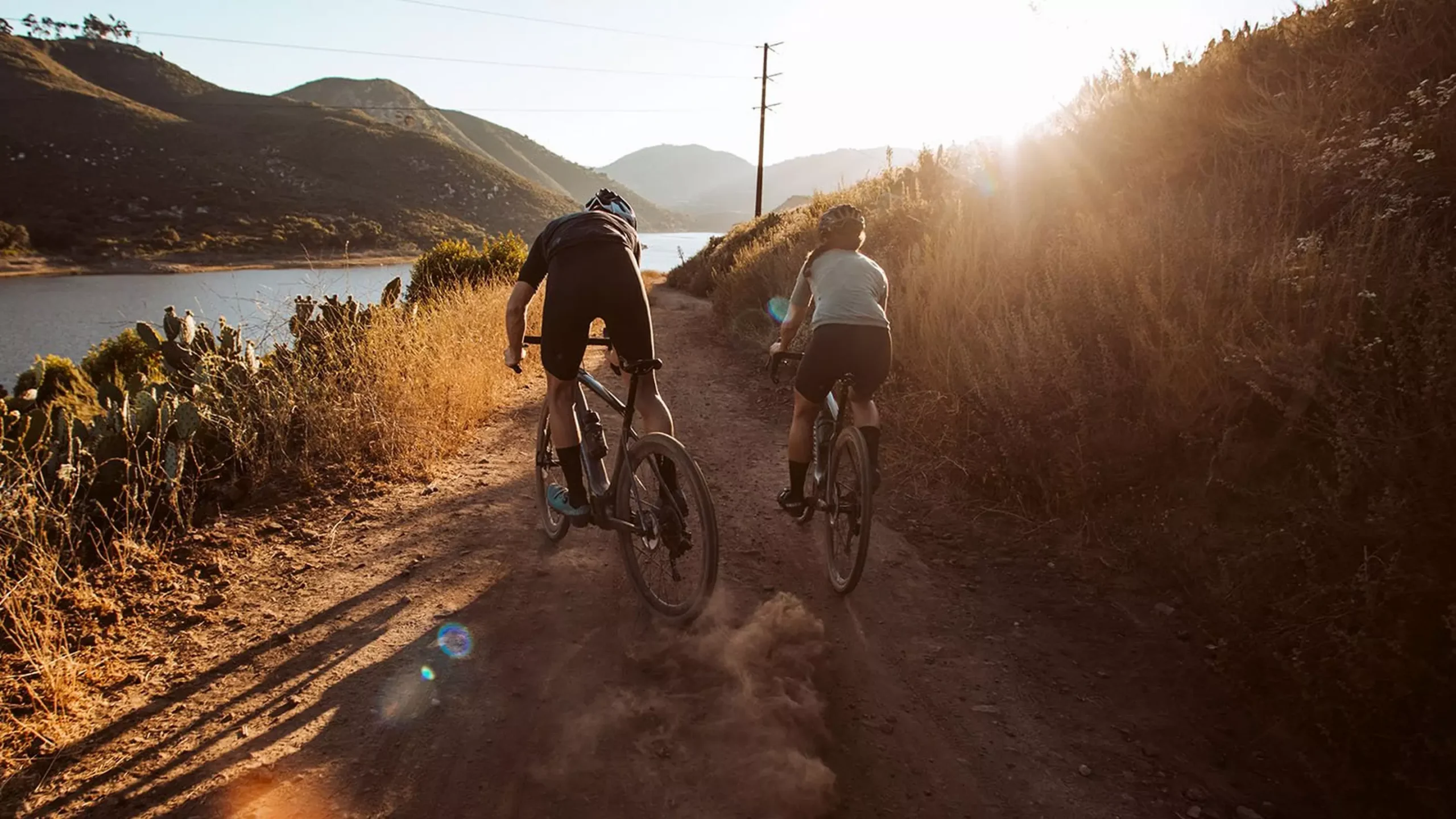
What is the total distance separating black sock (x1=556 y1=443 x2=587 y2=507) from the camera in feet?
11.4

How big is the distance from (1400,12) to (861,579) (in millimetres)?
6705

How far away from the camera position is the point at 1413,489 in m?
2.48

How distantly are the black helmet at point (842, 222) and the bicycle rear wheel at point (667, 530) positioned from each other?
65.1 inches

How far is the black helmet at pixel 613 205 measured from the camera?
11.6ft

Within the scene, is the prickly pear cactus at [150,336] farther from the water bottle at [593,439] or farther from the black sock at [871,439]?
the black sock at [871,439]

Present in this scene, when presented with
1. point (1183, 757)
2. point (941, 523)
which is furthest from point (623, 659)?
point (941, 523)

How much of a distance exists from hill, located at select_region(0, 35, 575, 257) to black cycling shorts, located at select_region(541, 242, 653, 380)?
159 ft

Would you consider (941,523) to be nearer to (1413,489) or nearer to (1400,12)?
Answer: (1413,489)

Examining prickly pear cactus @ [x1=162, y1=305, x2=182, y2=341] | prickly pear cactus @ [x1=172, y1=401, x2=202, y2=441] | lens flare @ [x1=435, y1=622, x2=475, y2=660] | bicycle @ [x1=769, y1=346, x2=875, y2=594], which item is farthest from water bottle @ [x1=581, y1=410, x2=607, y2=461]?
prickly pear cactus @ [x1=162, y1=305, x2=182, y2=341]

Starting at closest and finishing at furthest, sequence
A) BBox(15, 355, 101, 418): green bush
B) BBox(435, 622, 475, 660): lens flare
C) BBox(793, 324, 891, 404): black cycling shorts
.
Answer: BBox(435, 622, 475, 660): lens flare → BBox(793, 324, 891, 404): black cycling shorts → BBox(15, 355, 101, 418): green bush

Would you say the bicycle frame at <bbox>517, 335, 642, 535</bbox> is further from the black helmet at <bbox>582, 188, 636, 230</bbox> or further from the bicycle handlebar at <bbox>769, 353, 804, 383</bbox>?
the bicycle handlebar at <bbox>769, 353, 804, 383</bbox>

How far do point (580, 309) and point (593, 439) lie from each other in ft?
2.52

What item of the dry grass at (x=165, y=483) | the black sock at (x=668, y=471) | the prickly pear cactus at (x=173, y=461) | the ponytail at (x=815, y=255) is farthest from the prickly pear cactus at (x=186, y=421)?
the ponytail at (x=815, y=255)

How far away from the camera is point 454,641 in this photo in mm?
3113
